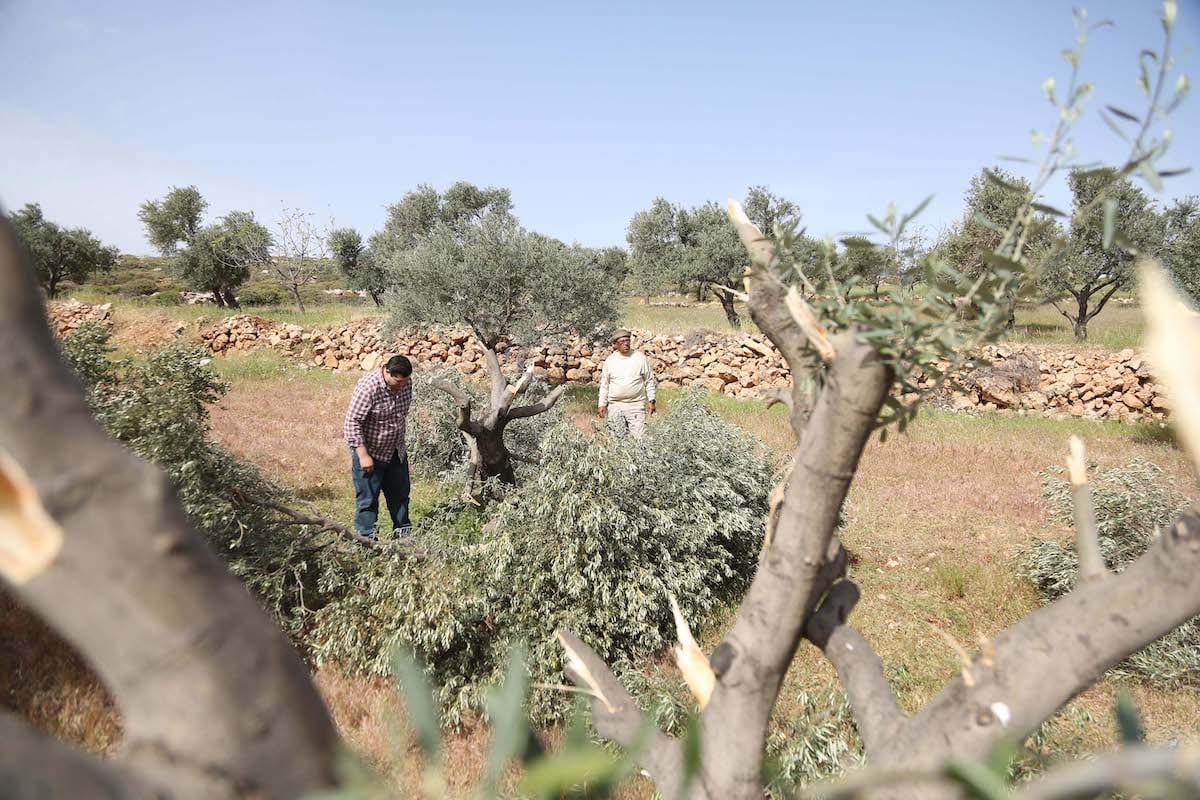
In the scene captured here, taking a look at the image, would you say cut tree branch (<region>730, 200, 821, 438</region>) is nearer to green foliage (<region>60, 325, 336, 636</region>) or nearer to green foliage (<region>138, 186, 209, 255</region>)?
green foliage (<region>60, 325, 336, 636</region>)

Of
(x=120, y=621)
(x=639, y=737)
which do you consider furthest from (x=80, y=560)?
(x=639, y=737)

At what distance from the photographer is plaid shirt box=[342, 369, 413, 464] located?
602cm

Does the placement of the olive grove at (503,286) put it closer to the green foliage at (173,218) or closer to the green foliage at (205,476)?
the green foliage at (205,476)

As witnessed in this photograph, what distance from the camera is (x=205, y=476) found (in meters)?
4.82

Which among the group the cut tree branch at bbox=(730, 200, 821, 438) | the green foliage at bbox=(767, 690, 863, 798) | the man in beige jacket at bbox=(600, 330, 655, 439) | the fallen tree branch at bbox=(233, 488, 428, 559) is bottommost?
the green foliage at bbox=(767, 690, 863, 798)

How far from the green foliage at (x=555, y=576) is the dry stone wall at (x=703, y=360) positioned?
895cm

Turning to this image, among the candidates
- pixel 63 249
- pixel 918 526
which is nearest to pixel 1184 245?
pixel 918 526

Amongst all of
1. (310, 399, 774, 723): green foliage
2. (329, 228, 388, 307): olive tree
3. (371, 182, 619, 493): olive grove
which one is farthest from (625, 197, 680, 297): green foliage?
(310, 399, 774, 723): green foliage

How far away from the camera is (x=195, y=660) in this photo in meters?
0.73

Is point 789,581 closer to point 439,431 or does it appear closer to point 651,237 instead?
point 439,431

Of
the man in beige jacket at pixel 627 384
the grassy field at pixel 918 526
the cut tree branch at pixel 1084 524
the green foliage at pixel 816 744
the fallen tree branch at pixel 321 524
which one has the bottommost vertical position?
the grassy field at pixel 918 526

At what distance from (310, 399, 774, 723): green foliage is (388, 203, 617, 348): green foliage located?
A: 36.0 ft

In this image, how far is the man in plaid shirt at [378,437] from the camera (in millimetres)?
6023

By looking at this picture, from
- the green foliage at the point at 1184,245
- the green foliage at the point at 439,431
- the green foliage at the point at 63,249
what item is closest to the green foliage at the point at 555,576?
the green foliage at the point at 439,431
